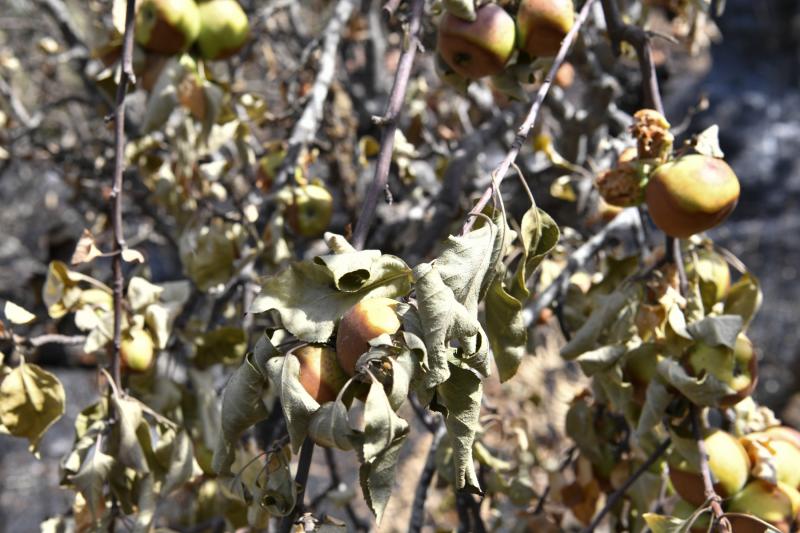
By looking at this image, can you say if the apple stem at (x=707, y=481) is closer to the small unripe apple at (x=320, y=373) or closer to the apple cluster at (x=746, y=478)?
the apple cluster at (x=746, y=478)

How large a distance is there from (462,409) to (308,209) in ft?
2.93

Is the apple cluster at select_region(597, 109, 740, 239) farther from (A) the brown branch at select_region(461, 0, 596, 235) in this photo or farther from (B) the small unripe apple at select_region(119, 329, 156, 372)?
(B) the small unripe apple at select_region(119, 329, 156, 372)

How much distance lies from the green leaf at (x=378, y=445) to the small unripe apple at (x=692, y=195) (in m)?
0.53

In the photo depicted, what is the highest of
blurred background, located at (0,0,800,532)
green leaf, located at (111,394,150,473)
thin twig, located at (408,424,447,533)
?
green leaf, located at (111,394,150,473)

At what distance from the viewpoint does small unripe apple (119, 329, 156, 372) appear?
126 cm

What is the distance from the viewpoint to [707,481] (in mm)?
1018

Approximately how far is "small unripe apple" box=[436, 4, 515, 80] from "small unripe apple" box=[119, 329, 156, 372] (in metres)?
0.62

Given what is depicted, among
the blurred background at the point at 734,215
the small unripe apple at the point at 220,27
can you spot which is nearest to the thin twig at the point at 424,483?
the small unripe apple at the point at 220,27

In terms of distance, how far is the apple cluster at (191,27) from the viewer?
1.35 m

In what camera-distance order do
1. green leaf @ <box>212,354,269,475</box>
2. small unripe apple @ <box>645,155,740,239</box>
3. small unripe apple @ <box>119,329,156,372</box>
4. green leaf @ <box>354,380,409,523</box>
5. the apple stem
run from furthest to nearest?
small unripe apple @ <box>119,329,156,372</box> < small unripe apple @ <box>645,155,740,239</box> < the apple stem < green leaf @ <box>212,354,269,475</box> < green leaf @ <box>354,380,409,523</box>

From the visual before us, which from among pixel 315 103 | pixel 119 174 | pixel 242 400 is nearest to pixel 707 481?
pixel 242 400

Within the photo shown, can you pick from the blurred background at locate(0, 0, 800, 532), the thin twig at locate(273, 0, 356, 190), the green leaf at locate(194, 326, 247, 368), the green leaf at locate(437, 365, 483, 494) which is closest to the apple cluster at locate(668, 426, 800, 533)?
the green leaf at locate(437, 365, 483, 494)

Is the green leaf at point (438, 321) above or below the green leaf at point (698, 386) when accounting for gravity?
above

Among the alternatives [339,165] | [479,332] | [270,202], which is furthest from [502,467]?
[339,165]
